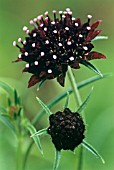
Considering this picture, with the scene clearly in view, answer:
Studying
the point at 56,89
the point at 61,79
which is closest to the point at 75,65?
the point at 61,79

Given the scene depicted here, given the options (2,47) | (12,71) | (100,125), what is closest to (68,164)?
(100,125)

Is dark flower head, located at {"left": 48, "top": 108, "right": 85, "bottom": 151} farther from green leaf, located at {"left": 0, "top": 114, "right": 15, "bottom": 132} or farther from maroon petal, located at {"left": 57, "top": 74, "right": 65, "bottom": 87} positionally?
green leaf, located at {"left": 0, "top": 114, "right": 15, "bottom": 132}

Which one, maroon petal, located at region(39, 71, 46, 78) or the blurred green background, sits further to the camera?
the blurred green background

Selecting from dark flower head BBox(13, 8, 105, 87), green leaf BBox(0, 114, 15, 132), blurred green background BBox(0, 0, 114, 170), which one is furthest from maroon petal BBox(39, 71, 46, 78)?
blurred green background BBox(0, 0, 114, 170)

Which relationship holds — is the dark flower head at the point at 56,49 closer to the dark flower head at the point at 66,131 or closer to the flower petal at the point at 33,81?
the flower petal at the point at 33,81

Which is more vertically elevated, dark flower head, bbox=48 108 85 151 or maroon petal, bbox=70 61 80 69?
maroon petal, bbox=70 61 80 69

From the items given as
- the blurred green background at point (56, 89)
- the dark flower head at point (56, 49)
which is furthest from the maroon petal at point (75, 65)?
the blurred green background at point (56, 89)

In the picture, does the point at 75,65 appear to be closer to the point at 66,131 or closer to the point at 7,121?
the point at 66,131
